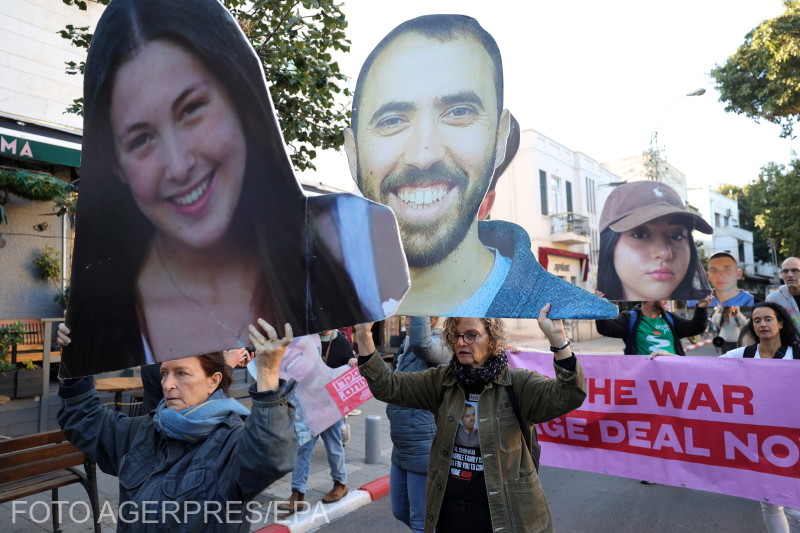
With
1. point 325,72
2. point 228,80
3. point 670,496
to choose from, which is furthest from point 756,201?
point 228,80

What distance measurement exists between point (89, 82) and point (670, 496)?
238 inches

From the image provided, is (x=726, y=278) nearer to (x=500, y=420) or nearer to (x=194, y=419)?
(x=500, y=420)

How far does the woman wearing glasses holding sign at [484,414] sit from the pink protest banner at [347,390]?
252 centimetres

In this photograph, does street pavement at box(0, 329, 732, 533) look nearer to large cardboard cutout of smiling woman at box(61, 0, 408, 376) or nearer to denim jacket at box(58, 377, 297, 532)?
denim jacket at box(58, 377, 297, 532)

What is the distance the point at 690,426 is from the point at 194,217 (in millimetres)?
3699

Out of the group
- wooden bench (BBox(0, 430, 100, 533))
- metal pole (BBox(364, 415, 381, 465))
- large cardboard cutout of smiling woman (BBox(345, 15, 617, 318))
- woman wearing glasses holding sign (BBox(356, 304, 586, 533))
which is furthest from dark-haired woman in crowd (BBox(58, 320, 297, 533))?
metal pole (BBox(364, 415, 381, 465))

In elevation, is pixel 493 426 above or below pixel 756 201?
below

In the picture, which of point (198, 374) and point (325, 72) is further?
point (325, 72)

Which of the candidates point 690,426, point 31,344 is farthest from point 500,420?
point 31,344

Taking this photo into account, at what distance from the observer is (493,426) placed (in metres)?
2.51

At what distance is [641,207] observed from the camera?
4.23 metres

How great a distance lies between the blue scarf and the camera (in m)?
2.06

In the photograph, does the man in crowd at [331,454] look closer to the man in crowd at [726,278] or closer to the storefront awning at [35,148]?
the storefront awning at [35,148]

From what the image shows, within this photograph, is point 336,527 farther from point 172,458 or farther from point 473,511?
point 172,458
